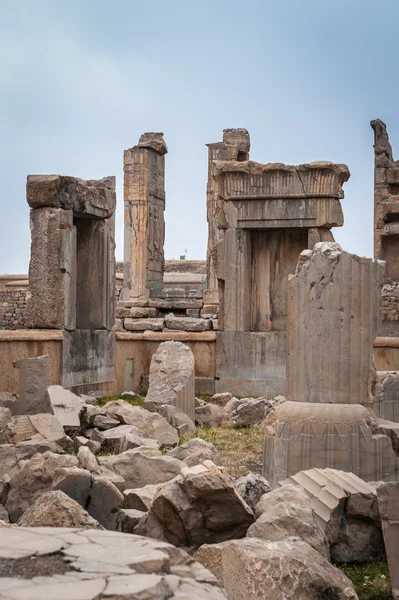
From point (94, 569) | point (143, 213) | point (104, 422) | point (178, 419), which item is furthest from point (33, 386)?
point (143, 213)

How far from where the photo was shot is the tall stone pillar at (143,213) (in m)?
22.3

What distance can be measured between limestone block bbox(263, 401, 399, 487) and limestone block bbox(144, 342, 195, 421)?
11.5 feet

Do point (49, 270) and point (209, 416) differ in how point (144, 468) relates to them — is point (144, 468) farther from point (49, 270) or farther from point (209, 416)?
point (49, 270)

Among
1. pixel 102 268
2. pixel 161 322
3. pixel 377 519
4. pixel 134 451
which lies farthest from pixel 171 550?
pixel 161 322

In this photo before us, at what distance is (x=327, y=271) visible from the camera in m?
7.19

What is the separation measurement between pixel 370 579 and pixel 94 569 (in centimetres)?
221

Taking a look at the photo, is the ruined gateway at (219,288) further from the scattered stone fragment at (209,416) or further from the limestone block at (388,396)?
the scattered stone fragment at (209,416)

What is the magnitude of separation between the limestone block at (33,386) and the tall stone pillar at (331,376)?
8.98 feet

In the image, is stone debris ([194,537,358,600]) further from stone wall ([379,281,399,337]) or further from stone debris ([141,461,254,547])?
stone wall ([379,281,399,337])

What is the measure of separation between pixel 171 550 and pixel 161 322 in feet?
46.3

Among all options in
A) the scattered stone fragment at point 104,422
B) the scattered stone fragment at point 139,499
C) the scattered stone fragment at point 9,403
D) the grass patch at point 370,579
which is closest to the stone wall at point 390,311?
the scattered stone fragment at point 104,422

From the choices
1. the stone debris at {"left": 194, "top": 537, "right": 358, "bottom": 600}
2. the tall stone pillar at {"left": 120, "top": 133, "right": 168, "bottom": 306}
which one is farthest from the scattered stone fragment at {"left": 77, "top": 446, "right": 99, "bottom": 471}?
the tall stone pillar at {"left": 120, "top": 133, "right": 168, "bottom": 306}

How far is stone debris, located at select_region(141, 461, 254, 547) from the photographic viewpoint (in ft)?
15.9

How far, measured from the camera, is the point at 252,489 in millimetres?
5484
